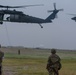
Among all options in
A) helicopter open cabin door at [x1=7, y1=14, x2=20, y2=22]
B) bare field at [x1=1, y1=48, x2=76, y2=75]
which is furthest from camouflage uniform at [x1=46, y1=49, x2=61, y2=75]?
helicopter open cabin door at [x1=7, y1=14, x2=20, y2=22]

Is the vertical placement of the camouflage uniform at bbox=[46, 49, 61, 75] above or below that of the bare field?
above

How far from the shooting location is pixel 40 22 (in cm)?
6375

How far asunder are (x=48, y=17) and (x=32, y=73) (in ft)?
146

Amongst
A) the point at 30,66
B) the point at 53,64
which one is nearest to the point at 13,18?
the point at 30,66

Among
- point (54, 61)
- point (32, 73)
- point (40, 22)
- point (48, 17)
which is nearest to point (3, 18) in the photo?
point (40, 22)

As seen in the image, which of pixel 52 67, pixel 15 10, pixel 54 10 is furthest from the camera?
pixel 54 10

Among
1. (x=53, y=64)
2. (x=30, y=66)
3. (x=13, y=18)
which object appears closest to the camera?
(x=53, y=64)

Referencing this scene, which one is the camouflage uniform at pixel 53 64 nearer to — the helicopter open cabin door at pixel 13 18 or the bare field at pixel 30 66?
the bare field at pixel 30 66

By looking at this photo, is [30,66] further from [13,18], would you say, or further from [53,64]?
[13,18]

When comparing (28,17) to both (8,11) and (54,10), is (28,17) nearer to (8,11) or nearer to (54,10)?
(8,11)

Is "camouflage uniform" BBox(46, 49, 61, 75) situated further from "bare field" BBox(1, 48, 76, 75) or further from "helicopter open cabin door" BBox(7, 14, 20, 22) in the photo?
"helicopter open cabin door" BBox(7, 14, 20, 22)

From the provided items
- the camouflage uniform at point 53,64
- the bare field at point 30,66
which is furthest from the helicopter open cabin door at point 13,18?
the camouflage uniform at point 53,64

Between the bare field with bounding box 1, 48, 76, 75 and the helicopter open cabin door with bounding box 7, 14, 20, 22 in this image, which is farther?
the helicopter open cabin door with bounding box 7, 14, 20, 22

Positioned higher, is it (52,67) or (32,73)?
(52,67)
